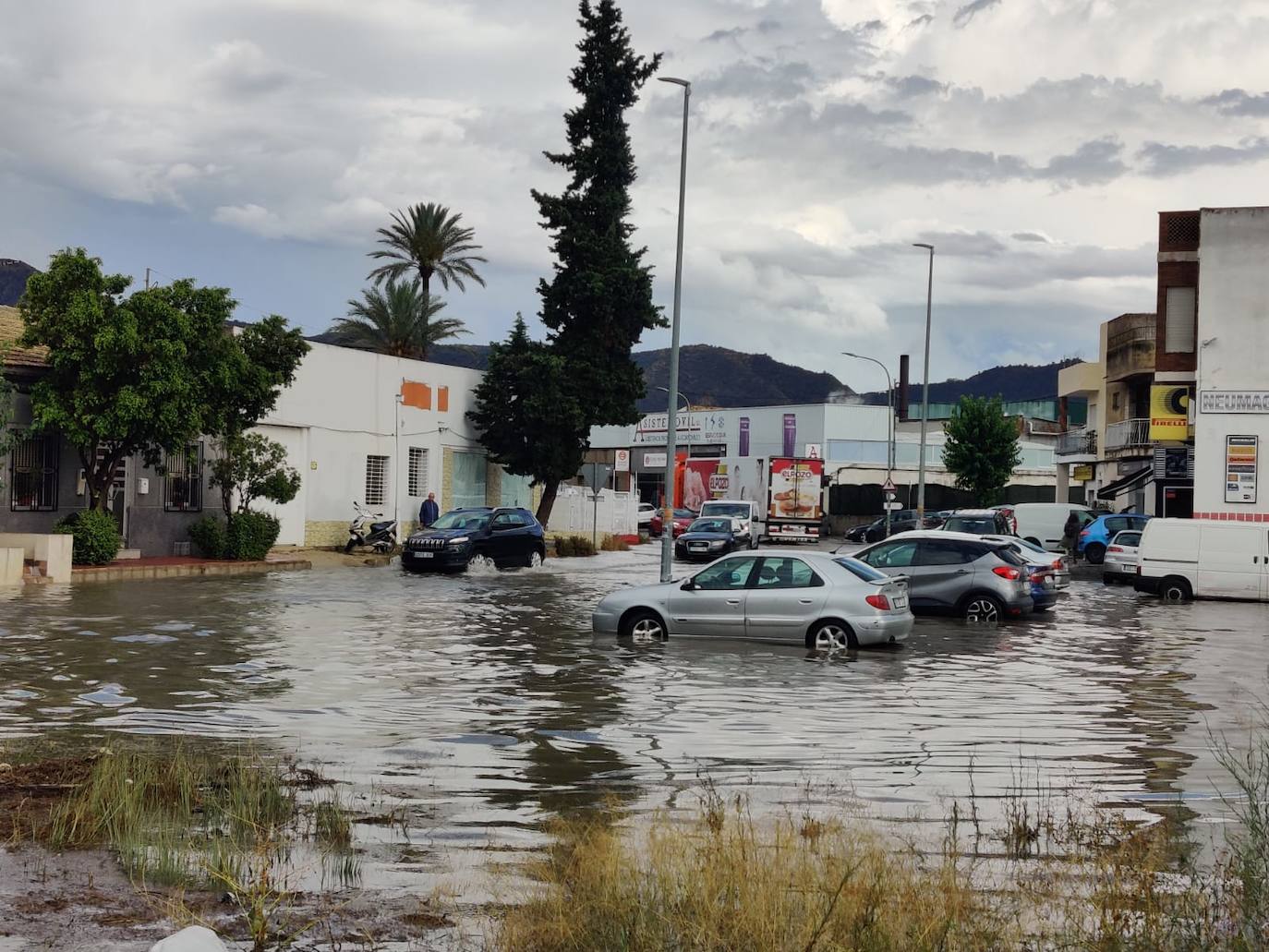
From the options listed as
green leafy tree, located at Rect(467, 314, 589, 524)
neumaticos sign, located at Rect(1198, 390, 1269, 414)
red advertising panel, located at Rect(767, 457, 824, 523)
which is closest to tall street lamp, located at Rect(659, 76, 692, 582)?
green leafy tree, located at Rect(467, 314, 589, 524)

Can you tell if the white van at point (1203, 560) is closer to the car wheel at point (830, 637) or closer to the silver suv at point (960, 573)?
the silver suv at point (960, 573)

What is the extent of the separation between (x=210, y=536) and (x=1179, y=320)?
3409 cm

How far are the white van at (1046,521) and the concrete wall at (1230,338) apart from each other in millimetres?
5686

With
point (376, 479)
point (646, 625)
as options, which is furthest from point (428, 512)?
point (646, 625)

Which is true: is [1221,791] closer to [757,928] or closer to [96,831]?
[757,928]

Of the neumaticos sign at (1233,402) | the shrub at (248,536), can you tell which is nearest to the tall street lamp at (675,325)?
the shrub at (248,536)

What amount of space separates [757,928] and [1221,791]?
5.59m

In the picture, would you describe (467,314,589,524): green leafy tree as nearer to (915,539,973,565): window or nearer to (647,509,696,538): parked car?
(647,509,696,538): parked car

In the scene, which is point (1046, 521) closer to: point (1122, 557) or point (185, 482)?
point (1122, 557)

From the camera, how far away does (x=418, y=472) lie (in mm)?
48500

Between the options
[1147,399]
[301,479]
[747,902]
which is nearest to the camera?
[747,902]

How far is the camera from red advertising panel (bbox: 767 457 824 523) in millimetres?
60594

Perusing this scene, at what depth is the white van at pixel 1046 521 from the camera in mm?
51125

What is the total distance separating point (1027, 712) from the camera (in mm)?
13398
